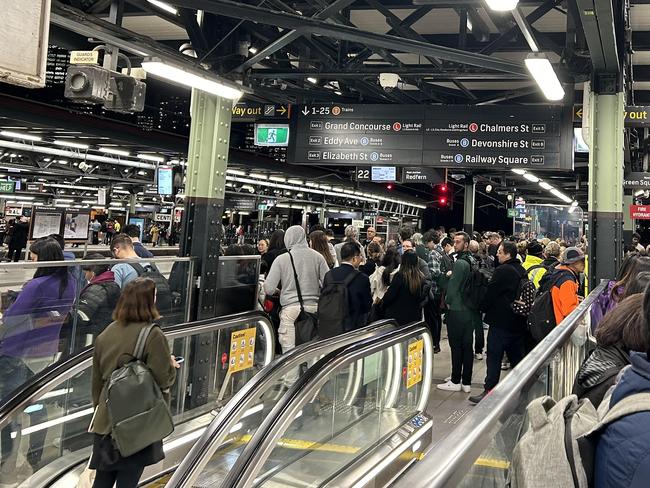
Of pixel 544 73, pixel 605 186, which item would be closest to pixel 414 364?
pixel 544 73

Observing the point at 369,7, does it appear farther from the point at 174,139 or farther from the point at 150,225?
the point at 150,225

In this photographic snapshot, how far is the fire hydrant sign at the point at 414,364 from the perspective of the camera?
5684 millimetres

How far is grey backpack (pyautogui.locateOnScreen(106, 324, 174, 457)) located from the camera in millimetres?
3326

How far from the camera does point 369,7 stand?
6930 mm

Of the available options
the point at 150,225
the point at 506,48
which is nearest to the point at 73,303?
the point at 506,48

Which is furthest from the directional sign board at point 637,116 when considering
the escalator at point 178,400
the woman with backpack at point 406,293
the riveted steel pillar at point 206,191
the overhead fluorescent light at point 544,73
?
the riveted steel pillar at point 206,191

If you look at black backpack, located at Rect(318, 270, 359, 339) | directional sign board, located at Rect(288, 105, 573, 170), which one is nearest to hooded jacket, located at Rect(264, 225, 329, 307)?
black backpack, located at Rect(318, 270, 359, 339)

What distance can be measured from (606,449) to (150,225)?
34.1 metres

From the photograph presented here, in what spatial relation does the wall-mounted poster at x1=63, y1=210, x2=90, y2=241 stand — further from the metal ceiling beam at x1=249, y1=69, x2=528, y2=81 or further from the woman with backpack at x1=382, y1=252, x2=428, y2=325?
the woman with backpack at x1=382, y1=252, x2=428, y2=325

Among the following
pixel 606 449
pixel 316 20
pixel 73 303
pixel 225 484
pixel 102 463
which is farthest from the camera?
pixel 316 20

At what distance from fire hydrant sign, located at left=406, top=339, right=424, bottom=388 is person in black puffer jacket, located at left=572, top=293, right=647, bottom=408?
133 inches

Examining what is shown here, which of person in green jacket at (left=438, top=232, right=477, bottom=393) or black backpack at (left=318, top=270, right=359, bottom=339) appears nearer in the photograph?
black backpack at (left=318, top=270, right=359, bottom=339)

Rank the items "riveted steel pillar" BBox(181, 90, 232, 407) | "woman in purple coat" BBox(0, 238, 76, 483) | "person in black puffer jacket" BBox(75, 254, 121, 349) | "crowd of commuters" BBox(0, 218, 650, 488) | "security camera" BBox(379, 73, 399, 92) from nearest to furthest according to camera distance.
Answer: "crowd of commuters" BBox(0, 218, 650, 488) < "woman in purple coat" BBox(0, 238, 76, 483) < "person in black puffer jacket" BBox(75, 254, 121, 349) < "riveted steel pillar" BBox(181, 90, 232, 407) < "security camera" BBox(379, 73, 399, 92)

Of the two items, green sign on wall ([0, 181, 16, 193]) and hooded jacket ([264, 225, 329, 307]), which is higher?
green sign on wall ([0, 181, 16, 193])
